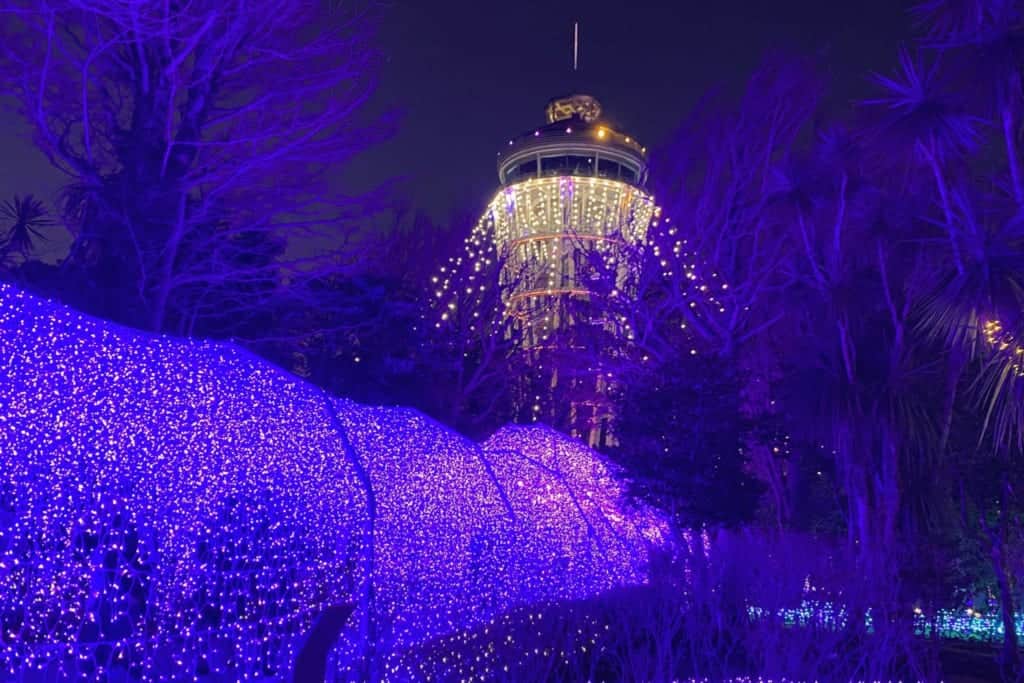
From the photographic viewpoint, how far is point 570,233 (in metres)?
24.6

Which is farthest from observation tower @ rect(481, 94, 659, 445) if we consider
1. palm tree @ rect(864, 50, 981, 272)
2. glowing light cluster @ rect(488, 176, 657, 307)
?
palm tree @ rect(864, 50, 981, 272)

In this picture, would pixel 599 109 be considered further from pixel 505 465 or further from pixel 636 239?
pixel 505 465

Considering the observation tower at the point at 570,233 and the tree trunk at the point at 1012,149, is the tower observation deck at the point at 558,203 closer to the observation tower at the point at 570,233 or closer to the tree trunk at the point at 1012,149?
the observation tower at the point at 570,233

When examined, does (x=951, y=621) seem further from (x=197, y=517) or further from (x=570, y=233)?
(x=570, y=233)

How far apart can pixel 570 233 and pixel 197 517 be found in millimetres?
19664

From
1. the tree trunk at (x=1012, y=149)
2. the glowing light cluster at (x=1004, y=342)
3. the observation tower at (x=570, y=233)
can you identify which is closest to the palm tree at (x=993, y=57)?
the tree trunk at (x=1012, y=149)

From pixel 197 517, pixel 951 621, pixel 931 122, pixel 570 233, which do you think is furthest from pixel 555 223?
pixel 197 517

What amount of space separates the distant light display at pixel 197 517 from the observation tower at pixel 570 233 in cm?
1349

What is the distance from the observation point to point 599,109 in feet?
115

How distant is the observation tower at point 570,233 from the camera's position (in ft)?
71.9

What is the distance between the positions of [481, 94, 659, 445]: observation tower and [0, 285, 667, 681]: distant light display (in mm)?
13487

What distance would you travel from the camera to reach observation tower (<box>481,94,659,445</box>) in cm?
2192

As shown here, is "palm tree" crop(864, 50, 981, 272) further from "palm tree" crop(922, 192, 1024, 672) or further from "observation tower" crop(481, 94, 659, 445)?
"observation tower" crop(481, 94, 659, 445)

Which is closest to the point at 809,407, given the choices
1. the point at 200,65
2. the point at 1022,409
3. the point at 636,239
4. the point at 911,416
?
the point at 911,416
